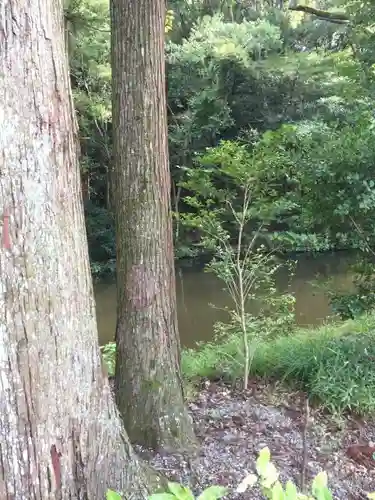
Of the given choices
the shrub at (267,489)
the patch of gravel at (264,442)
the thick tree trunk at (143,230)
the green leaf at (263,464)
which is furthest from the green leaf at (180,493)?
the thick tree trunk at (143,230)

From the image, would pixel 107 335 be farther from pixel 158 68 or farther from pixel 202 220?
pixel 158 68

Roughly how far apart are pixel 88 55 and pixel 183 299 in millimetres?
7783

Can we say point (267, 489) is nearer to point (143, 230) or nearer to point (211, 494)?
point (211, 494)

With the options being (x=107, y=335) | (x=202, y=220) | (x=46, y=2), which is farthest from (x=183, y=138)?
(x=46, y=2)

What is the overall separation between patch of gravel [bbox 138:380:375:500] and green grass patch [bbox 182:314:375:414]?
5.5 inches

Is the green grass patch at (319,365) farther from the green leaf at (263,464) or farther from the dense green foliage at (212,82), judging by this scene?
the dense green foliage at (212,82)

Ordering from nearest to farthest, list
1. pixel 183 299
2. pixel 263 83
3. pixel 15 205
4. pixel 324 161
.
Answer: pixel 15 205, pixel 324 161, pixel 183 299, pixel 263 83

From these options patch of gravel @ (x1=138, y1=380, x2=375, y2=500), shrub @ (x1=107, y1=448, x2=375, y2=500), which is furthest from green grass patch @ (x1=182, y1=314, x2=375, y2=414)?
shrub @ (x1=107, y1=448, x2=375, y2=500)

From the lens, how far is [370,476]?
3045mm

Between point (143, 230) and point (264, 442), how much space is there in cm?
146

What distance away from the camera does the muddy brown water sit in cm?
866

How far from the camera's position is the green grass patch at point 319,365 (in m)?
3.82

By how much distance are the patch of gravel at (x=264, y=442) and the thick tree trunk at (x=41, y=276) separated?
1.10m

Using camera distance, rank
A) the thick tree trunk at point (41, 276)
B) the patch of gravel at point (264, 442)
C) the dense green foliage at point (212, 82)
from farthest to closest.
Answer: the dense green foliage at point (212, 82) → the patch of gravel at point (264, 442) → the thick tree trunk at point (41, 276)
